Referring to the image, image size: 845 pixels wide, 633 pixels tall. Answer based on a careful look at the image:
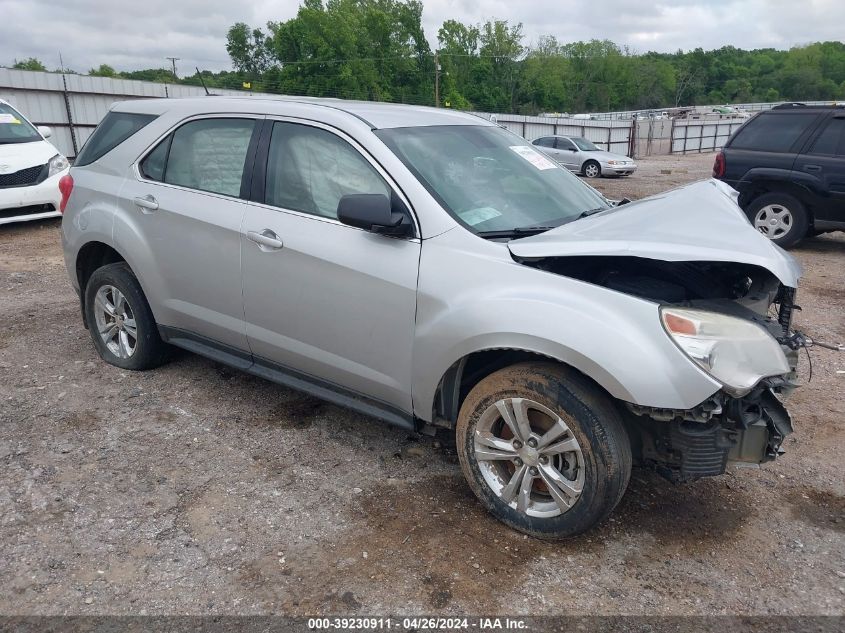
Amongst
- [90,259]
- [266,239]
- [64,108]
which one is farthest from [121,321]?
[64,108]

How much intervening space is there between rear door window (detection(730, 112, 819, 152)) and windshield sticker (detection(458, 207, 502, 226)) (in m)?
7.31

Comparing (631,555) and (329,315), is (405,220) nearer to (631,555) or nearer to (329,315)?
(329,315)

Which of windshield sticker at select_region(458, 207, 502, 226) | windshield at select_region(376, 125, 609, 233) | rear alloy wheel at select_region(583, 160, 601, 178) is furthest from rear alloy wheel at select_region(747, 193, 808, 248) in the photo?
rear alloy wheel at select_region(583, 160, 601, 178)

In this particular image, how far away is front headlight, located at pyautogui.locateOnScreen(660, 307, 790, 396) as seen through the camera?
2.52 meters

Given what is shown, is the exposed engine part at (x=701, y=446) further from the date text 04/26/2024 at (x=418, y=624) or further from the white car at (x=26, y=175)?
the white car at (x=26, y=175)

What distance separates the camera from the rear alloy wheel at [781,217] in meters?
8.84

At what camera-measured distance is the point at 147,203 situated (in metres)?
4.12

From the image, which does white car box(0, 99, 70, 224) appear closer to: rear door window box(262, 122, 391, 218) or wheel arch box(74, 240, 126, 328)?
wheel arch box(74, 240, 126, 328)

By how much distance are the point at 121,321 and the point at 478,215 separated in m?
2.76

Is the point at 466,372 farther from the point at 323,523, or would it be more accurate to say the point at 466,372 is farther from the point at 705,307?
the point at 705,307

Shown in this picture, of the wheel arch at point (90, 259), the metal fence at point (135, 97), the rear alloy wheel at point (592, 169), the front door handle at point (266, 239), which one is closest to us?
the front door handle at point (266, 239)

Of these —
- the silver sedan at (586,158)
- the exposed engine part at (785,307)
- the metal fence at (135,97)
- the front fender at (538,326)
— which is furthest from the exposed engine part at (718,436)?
the silver sedan at (586,158)

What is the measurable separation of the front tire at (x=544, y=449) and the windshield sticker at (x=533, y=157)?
4.92ft

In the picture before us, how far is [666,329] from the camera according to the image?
256cm
